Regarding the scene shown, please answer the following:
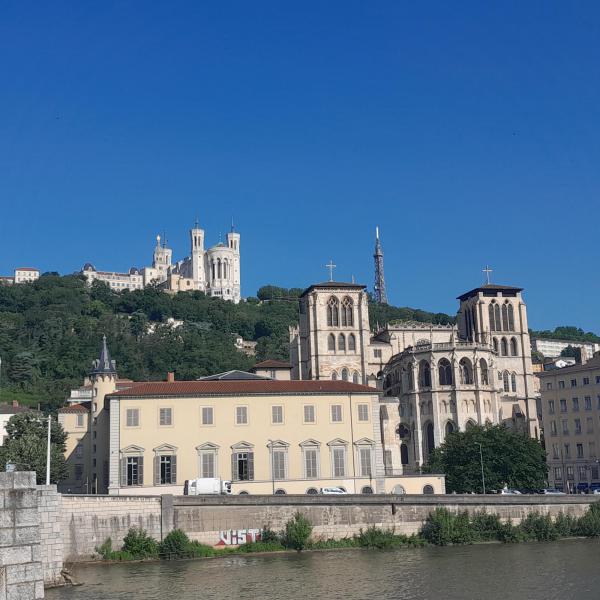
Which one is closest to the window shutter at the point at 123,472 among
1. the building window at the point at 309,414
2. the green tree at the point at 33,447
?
the green tree at the point at 33,447

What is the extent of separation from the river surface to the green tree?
75.2 feet

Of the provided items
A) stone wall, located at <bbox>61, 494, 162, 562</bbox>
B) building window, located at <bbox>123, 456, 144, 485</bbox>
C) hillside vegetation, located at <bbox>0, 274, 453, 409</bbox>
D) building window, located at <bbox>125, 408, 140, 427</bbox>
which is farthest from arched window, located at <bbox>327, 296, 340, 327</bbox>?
stone wall, located at <bbox>61, 494, 162, 562</bbox>

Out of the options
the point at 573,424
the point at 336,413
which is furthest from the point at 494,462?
the point at 573,424

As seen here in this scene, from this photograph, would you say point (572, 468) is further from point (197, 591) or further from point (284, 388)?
point (197, 591)

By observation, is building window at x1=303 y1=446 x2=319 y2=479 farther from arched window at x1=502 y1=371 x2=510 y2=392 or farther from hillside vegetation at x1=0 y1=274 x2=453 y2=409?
hillside vegetation at x1=0 y1=274 x2=453 y2=409

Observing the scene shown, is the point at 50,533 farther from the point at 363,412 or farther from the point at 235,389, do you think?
the point at 363,412

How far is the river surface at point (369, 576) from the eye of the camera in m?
37.7

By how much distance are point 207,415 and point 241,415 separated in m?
2.53

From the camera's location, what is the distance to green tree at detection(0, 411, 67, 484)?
67625 millimetres

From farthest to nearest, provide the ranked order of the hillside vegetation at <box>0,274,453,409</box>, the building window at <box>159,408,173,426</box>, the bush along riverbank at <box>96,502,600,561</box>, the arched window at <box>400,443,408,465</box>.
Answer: the hillside vegetation at <box>0,274,453,409</box> → the arched window at <box>400,443,408,465</box> → the building window at <box>159,408,173,426</box> → the bush along riverbank at <box>96,502,600,561</box>

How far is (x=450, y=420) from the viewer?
90.9 meters

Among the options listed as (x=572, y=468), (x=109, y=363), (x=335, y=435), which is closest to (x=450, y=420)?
(x=572, y=468)

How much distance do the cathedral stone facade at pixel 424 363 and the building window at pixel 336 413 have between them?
85.4 feet

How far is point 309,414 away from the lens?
207 ft
